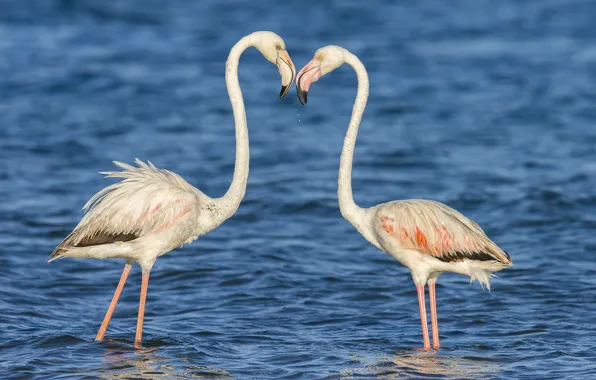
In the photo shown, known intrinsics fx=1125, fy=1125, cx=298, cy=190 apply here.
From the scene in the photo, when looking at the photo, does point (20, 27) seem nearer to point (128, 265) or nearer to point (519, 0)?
point (519, 0)

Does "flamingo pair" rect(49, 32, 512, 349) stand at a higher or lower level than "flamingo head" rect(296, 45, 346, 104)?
lower

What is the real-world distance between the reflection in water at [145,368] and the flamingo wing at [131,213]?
92cm

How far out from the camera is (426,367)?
28.6 feet

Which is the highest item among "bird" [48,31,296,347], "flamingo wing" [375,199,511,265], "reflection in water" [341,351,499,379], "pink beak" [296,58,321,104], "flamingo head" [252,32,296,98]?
"flamingo head" [252,32,296,98]

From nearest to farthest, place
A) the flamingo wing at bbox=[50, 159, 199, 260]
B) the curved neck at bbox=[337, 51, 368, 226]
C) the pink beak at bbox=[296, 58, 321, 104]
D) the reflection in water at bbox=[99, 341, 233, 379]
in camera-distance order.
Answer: the reflection in water at bbox=[99, 341, 233, 379]
the flamingo wing at bbox=[50, 159, 199, 260]
the pink beak at bbox=[296, 58, 321, 104]
the curved neck at bbox=[337, 51, 368, 226]

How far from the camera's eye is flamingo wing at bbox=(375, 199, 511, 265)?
9.05m

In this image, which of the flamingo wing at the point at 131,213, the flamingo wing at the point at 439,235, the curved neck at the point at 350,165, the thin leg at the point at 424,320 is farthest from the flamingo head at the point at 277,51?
the thin leg at the point at 424,320

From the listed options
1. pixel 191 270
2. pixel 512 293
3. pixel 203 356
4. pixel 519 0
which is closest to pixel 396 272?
pixel 512 293

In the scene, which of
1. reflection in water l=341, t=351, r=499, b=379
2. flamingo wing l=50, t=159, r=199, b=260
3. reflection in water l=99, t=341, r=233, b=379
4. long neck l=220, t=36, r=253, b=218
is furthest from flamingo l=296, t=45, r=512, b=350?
reflection in water l=99, t=341, r=233, b=379

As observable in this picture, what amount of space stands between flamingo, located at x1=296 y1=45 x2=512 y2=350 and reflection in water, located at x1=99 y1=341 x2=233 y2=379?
1.74m

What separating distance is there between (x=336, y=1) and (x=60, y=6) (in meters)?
6.28

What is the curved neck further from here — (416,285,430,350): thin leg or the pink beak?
(416,285,430,350): thin leg

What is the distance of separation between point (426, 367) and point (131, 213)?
2.64 m

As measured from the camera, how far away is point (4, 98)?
1919cm
